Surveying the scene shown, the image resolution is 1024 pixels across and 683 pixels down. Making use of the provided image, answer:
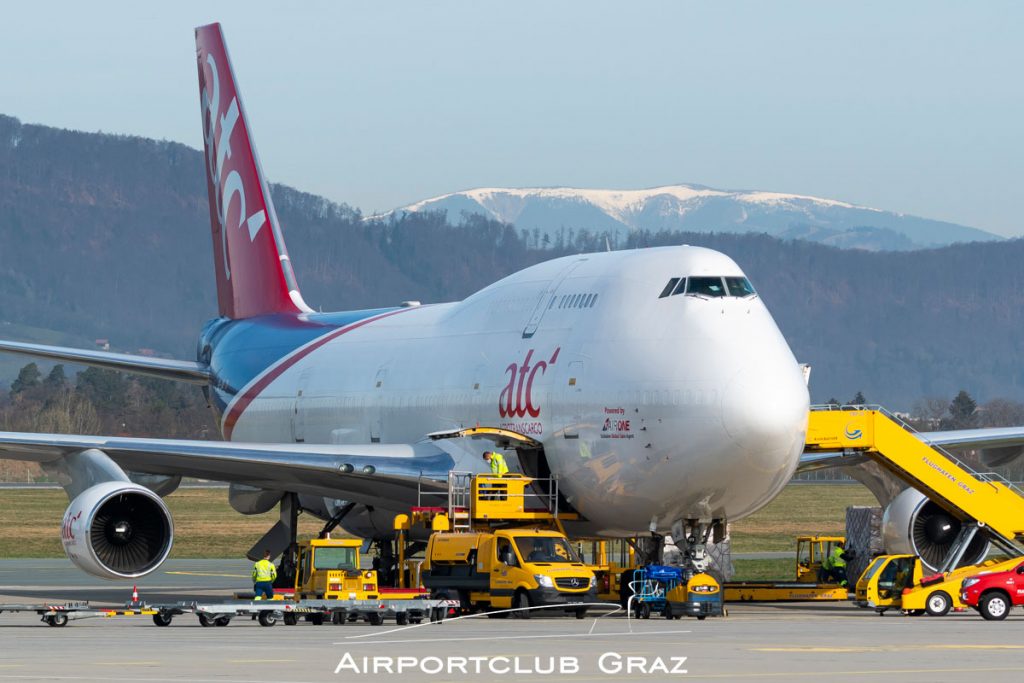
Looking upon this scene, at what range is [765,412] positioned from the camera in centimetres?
2462

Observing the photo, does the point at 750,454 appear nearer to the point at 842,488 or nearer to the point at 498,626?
the point at 498,626

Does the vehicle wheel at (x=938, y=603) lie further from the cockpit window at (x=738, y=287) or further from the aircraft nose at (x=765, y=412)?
the cockpit window at (x=738, y=287)

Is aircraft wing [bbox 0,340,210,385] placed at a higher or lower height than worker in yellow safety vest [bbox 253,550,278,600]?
higher

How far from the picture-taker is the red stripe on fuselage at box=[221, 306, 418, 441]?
117ft

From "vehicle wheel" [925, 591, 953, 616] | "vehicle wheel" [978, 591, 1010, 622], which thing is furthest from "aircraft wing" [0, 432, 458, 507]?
"vehicle wheel" [978, 591, 1010, 622]

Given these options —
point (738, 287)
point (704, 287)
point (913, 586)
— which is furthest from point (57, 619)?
point (913, 586)

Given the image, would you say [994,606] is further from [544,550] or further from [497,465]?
[497,465]

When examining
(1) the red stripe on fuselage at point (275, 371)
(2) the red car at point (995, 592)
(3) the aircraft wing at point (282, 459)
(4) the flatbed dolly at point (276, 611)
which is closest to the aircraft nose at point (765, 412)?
(2) the red car at point (995, 592)

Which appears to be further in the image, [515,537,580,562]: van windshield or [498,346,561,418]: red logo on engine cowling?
[498,346,561,418]: red logo on engine cowling

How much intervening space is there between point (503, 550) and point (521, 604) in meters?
0.91

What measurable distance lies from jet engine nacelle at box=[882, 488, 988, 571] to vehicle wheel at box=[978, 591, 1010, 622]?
18.7 feet

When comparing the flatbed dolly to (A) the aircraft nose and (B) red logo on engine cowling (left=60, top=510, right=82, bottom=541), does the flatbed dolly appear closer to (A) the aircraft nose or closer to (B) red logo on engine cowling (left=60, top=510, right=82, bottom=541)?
(B) red logo on engine cowling (left=60, top=510, right=82, bottom=541)

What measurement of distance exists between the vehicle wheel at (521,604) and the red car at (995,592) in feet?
21.1

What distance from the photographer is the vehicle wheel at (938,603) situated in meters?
25.9
